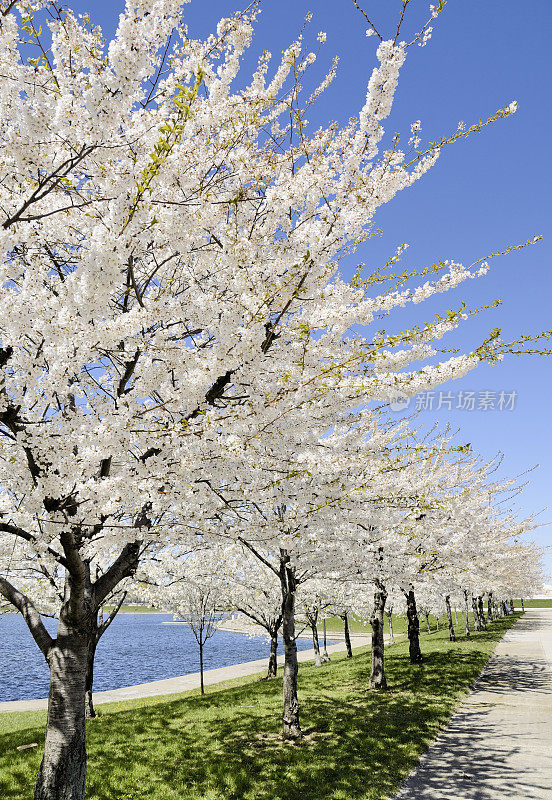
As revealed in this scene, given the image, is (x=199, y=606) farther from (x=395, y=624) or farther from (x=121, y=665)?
(x=395, y=624)

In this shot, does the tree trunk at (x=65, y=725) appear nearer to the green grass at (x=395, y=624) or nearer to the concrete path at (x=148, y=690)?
the concrete path at (x=148, y=690)

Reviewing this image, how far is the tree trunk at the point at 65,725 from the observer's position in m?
4.94

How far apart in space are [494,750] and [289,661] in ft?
13.3

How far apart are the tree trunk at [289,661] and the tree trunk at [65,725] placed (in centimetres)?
495

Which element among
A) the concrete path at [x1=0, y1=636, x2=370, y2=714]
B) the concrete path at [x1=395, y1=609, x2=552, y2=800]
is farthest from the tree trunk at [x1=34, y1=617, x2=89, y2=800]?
the concrete path at [x1=0, y1=636, x2=370, y2=714]

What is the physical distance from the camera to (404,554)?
13039 millimetres

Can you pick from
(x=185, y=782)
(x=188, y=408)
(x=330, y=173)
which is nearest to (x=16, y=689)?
(x=185, y=782)

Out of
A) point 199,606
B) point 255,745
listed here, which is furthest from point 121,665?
point 255,745

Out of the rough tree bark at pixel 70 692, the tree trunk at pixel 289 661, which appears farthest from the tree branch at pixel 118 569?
the tree trunk at pixel 289 661

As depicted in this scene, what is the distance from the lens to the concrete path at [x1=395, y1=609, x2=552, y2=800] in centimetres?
651

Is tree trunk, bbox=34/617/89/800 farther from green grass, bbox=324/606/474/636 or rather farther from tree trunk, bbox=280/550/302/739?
green grass, bbox=324/606/474/636

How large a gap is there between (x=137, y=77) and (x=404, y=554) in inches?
505

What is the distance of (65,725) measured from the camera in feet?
16.7

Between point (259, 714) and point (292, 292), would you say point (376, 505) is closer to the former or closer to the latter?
point (292, 292)
